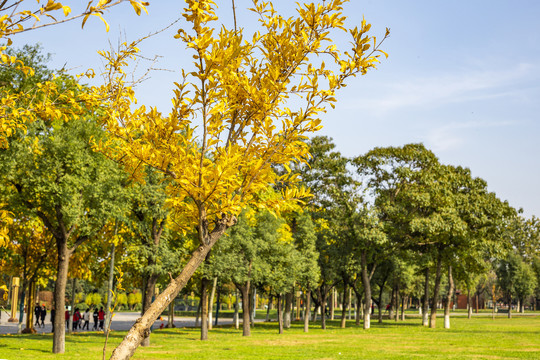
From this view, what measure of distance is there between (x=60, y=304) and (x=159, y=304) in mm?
19121

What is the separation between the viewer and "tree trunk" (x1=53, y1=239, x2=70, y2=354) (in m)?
21.2

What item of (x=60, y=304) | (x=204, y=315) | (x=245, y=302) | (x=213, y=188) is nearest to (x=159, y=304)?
(x=213, y=188)

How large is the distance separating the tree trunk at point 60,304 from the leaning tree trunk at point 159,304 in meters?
18.3

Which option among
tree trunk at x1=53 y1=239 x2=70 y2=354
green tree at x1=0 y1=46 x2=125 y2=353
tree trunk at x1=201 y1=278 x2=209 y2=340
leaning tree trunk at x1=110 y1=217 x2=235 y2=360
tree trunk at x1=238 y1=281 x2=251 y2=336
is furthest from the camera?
tree trunk at x1=238 y1=281 x2=251 y2=336

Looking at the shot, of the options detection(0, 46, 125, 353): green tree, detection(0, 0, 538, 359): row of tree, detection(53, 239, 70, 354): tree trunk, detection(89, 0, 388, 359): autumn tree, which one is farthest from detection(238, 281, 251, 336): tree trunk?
detection(89, 0, 388, 359): autumn tree

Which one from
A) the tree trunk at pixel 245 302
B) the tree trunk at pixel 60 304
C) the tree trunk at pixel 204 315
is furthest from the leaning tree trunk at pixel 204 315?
the tree trunk at pixel 60 304

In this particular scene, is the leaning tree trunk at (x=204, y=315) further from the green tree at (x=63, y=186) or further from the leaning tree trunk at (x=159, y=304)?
the leaning tree trunk at (x=159, y=304)

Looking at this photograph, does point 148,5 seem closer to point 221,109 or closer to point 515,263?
point 221,109

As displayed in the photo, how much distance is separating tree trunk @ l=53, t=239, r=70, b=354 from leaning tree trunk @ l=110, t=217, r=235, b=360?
60.2ft

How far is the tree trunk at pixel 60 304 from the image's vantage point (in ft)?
69.5

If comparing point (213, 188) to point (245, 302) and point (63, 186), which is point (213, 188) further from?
point (245, 302)

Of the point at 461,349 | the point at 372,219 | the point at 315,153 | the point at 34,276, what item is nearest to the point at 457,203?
the point at 372,219

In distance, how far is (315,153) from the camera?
50281 mm

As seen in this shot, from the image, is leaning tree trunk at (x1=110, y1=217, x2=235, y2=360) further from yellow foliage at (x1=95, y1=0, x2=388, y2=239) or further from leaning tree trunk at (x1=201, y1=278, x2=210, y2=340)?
leaning tree trunk at (x1=201, y1=278, x2=210, y2=340)
